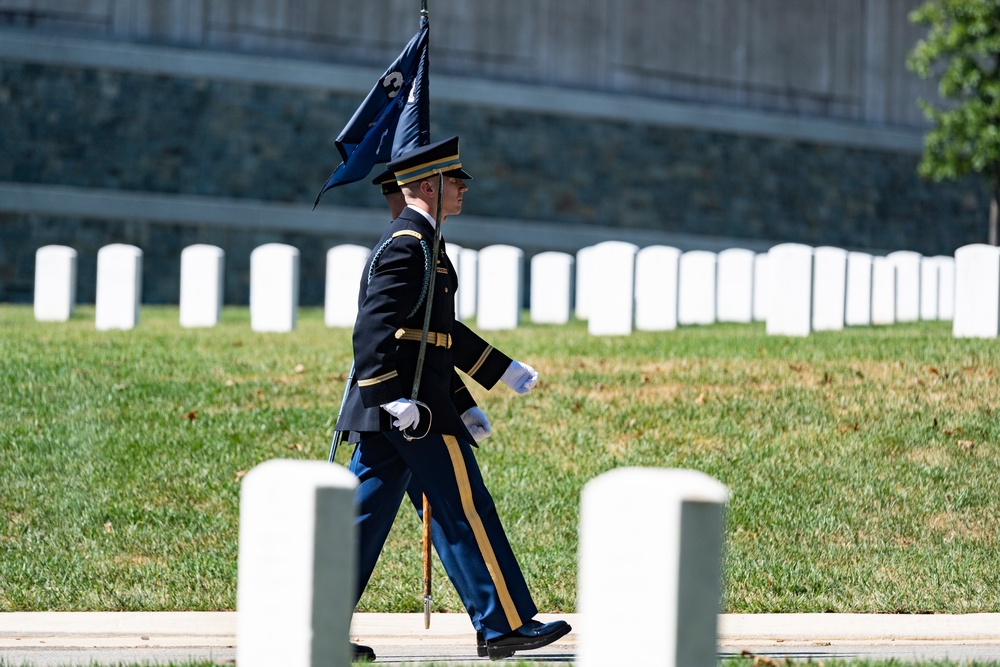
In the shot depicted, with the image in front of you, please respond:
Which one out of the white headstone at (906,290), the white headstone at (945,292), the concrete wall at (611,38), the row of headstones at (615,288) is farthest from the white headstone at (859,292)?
the concrete wall at (611,38)

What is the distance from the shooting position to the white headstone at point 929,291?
19.4 meters

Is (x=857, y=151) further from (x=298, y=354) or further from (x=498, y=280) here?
(x=298, y=354)

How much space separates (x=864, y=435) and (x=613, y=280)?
572cm

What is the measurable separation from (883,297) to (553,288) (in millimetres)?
4162

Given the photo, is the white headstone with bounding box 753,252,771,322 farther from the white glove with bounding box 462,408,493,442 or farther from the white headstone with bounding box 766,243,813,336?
the white glove with bounding box 462,408,493,442

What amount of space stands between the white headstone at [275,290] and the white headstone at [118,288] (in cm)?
121

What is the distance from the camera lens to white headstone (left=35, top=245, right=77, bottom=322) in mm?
15203

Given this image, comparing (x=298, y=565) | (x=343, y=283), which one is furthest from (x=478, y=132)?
(x=298, y=565)

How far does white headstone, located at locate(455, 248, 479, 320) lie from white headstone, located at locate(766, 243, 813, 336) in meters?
5.07

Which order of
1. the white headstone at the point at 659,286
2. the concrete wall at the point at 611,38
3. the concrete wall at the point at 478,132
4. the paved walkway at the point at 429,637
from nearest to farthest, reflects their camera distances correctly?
1. the paved walkway at the point at 429,637
2. the white headstone at the point at 659,286
3. the concrete wall at the point at 478,132
4. the concrete wall at the point at 611,38

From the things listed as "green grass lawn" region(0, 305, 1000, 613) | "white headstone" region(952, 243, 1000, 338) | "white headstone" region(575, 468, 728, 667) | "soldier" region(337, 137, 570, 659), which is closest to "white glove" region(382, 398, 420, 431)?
"soldier" region(337, 137, 570, 659)

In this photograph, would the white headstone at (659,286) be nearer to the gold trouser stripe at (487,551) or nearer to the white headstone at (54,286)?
the white headstone at (54,286)

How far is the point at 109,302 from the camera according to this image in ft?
46.5

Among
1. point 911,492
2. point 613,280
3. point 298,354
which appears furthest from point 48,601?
point 613,280
